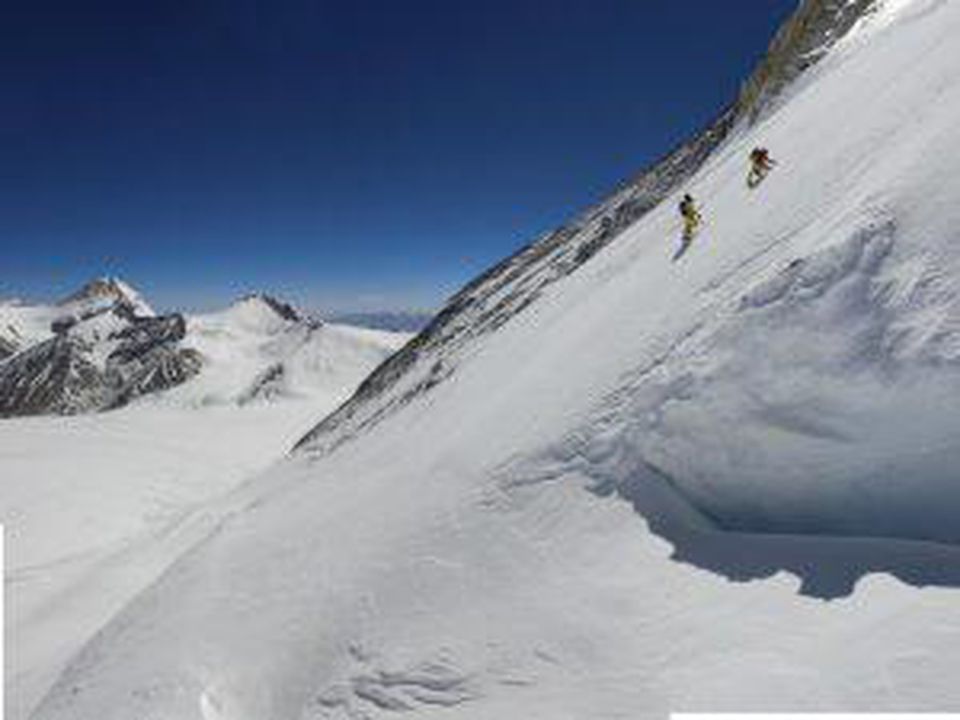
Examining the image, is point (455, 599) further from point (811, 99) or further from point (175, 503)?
point (175, 503)

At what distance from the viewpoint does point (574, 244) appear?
52250 mm

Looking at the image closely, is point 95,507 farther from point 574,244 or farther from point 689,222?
point 689,222

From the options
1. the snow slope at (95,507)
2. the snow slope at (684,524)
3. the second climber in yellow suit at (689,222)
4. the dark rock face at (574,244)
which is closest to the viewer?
the snow slope at (684,524)

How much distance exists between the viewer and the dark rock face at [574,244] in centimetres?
4309

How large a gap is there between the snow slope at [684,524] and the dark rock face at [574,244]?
16.1 m

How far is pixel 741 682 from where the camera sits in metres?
12.8

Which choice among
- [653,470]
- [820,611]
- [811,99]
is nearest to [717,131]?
[811,99]

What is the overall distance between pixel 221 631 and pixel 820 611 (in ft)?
36.3

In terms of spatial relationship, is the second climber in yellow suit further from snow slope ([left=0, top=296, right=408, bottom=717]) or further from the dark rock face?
snow slope ([left=0, top=296, right=408, bottom=717])

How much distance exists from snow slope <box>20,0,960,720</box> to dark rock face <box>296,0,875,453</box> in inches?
632

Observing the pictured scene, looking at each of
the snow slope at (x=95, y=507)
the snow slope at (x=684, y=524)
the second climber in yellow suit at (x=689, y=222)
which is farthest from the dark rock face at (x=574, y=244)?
the snow slope at (x=684, y=524)

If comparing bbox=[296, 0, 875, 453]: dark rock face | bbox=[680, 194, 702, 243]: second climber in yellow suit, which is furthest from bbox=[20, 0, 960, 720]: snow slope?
bbox=[296, 0, 875, 453]: dark rock face

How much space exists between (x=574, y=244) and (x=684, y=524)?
1464 inches

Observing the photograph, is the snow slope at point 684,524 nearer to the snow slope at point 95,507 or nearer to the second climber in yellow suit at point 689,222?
the second climber in yellow suit at point 689,222
